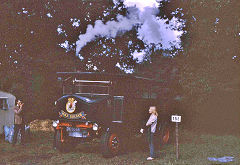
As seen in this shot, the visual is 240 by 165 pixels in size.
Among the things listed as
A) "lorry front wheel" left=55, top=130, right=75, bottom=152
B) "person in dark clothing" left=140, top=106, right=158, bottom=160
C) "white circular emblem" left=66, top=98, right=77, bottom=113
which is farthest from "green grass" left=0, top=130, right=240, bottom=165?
"white circular emblem" left=66, top=98, right=77, bottom=113

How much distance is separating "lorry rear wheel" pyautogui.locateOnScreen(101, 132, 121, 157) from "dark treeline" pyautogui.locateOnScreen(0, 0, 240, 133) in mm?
4923

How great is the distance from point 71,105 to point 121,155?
8.17 ft

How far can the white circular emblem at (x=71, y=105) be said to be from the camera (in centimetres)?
1072

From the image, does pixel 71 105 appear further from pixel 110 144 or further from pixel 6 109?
pixel 6 109

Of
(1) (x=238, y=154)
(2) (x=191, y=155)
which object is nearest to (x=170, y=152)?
(2) (x=191, y=155)

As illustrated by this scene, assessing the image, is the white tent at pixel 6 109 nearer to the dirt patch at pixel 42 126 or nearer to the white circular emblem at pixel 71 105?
the dirt patch at pixel 42 126

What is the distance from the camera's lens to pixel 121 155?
10883mm

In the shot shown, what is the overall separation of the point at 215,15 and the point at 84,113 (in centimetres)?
930

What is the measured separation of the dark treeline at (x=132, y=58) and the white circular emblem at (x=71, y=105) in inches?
227

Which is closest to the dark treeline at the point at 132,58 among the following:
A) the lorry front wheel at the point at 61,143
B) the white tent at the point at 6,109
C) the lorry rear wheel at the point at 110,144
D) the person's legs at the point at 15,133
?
the white tent at the point at 6,109

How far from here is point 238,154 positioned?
11133 millimetres

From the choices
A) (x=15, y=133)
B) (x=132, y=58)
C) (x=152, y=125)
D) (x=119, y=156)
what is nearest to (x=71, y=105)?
(x=119, y=156)

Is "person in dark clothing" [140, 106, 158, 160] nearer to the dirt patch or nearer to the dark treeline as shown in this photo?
the dark treeline

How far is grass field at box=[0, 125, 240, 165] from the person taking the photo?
9.80 meters
